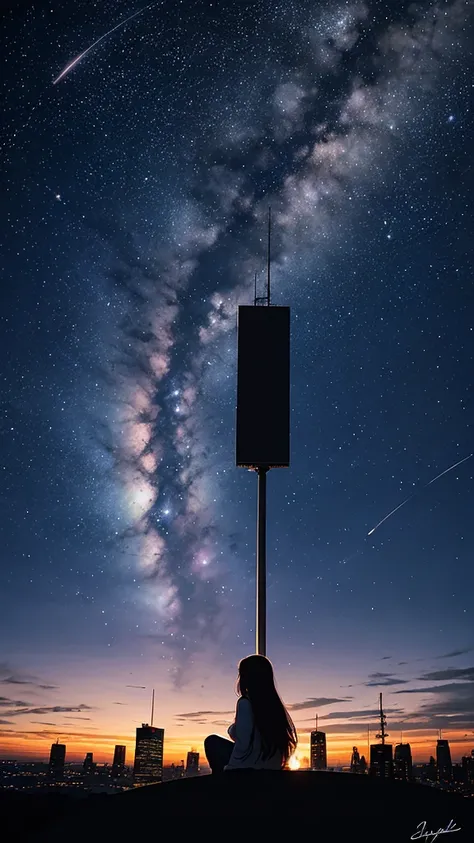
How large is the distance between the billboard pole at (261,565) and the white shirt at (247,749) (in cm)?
158

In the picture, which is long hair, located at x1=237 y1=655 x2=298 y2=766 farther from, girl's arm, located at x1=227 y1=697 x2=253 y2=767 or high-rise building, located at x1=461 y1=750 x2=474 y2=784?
high-rise building, located at x1=461 y1=750 x2=474 y2=784

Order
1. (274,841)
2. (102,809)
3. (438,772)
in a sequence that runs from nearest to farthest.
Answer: (274,841) → (102,809) → (438,772)

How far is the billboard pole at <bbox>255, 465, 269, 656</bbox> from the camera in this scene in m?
4.51

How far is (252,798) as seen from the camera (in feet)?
6.86

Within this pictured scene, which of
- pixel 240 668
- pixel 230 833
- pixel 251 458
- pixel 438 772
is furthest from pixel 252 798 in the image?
pixel 438 772

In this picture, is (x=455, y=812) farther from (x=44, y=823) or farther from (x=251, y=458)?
(x=251, y=458)

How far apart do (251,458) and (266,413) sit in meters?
0.35

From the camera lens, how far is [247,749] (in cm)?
277

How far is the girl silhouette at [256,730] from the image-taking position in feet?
9.09

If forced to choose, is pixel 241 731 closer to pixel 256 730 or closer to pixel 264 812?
pixel 256 730

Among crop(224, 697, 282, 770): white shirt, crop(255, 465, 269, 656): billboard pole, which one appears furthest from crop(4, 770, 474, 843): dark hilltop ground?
crop(255, 465, 269, 656): billboard pole
